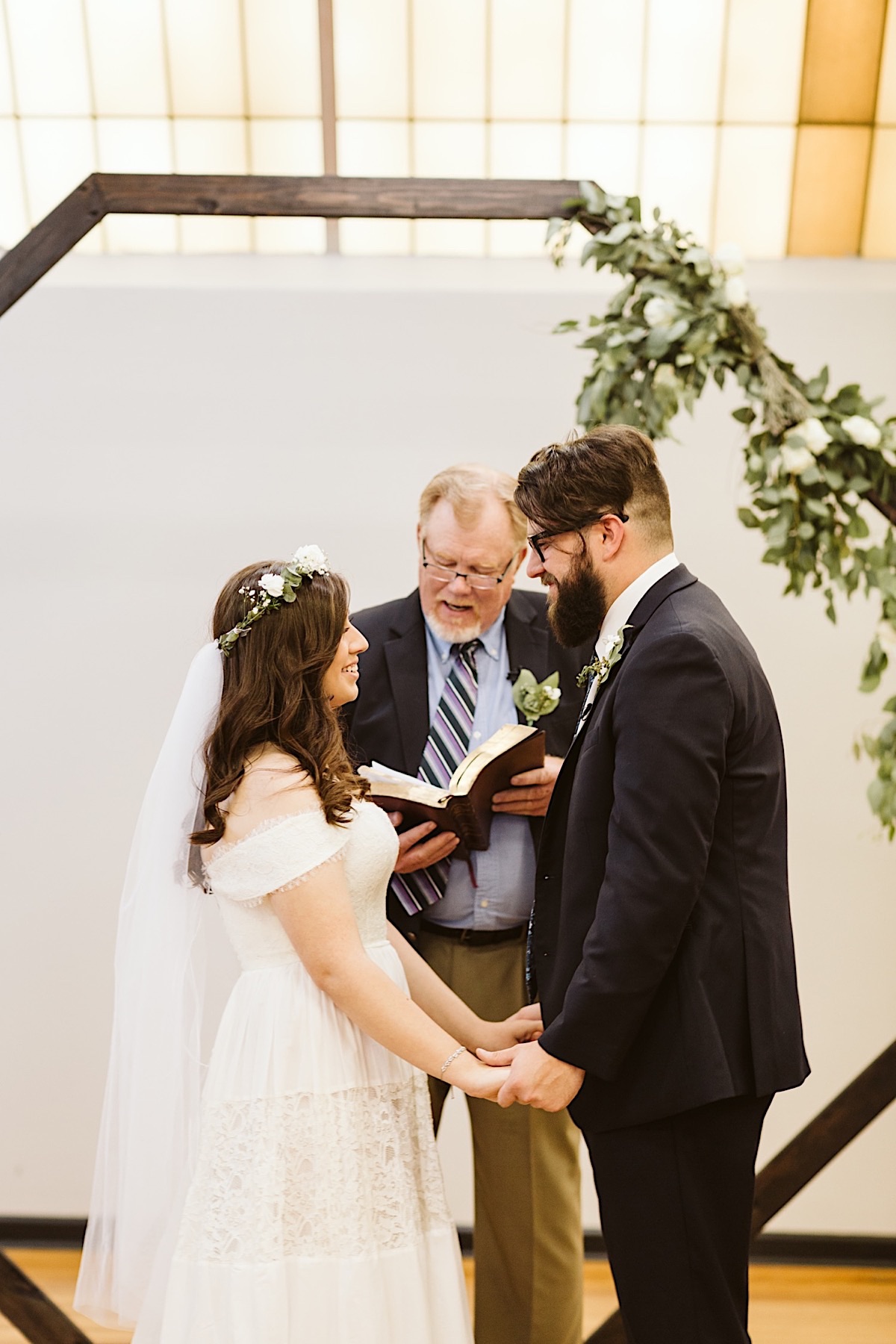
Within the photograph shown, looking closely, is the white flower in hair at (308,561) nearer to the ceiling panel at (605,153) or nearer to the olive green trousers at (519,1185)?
the olive green trousers at (519,1185)

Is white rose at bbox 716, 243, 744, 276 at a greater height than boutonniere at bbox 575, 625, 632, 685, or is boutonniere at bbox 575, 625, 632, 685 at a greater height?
white rose at bbox 716, 243, 744, 276

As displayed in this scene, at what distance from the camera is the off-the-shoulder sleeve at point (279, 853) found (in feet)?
5.87

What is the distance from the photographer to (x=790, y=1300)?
312 centimetres

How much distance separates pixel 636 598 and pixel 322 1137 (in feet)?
3.41

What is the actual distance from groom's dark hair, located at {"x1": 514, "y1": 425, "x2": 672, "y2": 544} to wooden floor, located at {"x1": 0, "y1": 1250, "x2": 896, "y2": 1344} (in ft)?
7.43

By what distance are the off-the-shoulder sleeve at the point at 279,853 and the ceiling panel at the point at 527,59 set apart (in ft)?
7.74

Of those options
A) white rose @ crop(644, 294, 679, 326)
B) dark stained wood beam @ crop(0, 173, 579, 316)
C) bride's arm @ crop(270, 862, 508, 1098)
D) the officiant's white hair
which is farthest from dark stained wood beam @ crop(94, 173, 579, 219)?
bride's arm @ crop(270, 862, 508, 1098)

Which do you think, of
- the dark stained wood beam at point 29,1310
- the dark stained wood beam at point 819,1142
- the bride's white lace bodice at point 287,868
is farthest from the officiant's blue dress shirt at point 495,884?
the dark stained wood beam at point 29,1310

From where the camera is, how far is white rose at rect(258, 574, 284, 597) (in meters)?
1.83

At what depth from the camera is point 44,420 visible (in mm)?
3135

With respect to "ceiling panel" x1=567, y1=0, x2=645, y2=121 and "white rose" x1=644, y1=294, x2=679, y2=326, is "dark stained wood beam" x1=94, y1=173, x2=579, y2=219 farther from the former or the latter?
"ceiling panel" x1=567, y1=0, x2=645, y2=121

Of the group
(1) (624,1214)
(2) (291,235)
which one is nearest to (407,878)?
(1) (624,1214)

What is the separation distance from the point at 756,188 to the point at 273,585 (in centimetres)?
229

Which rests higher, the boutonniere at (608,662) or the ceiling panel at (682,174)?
the ceiling panel at (682,174)
